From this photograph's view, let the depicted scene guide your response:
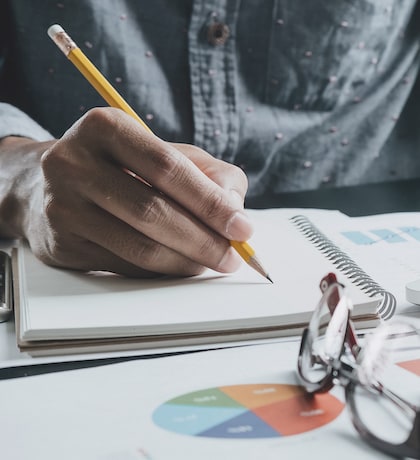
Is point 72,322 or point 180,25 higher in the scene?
point 180,25

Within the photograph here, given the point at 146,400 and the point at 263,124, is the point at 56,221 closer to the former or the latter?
the point at 146,400

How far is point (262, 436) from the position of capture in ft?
1.24

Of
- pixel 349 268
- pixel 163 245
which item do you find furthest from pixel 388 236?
pixel 163 245

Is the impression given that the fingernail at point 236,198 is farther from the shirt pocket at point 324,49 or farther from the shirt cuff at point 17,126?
the shirt pocket at point 324,49

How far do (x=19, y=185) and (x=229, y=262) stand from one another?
26cm

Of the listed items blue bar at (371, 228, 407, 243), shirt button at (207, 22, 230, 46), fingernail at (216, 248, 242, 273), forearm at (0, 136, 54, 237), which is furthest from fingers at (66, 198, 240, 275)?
shirt button at (207, 22, 230, 46)

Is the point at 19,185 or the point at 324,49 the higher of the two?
the point at 324,49

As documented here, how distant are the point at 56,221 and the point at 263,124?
51cm

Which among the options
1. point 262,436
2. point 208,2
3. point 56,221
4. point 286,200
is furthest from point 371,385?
point 208,2

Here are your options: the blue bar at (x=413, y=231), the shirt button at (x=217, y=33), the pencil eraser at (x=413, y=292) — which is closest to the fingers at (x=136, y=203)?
the pencil eraser at (x=413, y=292)

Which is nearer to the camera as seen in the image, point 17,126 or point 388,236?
point 388,236

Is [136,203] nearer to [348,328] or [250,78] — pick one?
[348,328]

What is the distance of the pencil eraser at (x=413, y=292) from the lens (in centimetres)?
55

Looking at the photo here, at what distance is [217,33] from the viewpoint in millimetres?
968
